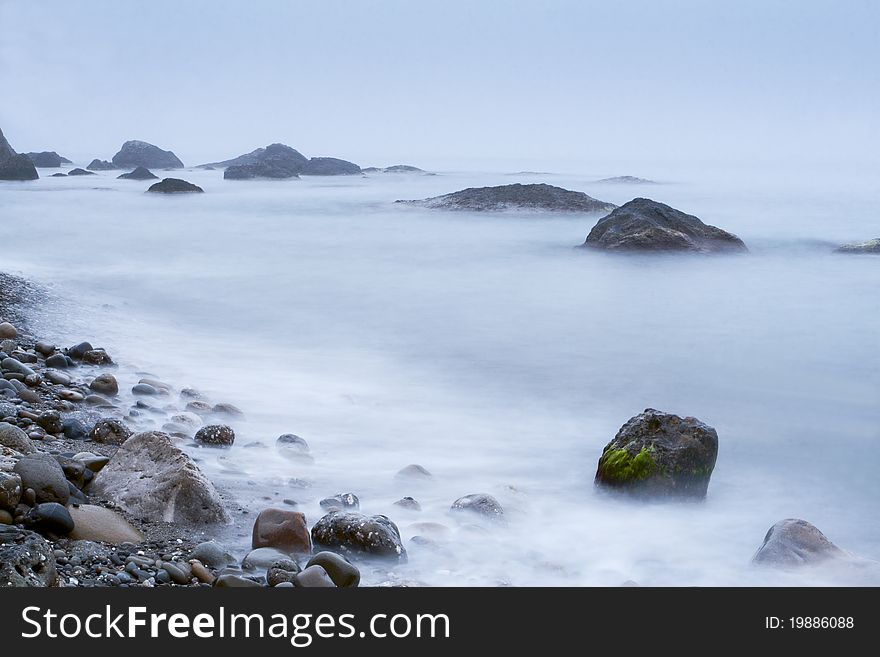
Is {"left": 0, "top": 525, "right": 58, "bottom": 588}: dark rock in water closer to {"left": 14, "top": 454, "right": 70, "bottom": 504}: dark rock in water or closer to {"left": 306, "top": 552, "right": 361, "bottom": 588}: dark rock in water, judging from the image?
{"left": 14, "top": 454, "right": 70, "bottom": 504}: dark rock in water

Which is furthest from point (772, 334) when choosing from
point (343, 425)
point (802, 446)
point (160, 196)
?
point (160, 196)

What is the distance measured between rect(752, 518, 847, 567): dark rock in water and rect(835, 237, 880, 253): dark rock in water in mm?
12849

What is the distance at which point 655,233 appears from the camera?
14961 mm

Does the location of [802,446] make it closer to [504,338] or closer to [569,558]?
[569,558]

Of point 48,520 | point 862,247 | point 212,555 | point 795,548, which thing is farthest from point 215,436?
point 862,247

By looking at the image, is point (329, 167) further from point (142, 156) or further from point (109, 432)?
point (109, 432)

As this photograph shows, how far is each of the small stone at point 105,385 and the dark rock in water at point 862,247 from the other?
44.8ft

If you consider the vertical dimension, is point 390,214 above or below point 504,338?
above

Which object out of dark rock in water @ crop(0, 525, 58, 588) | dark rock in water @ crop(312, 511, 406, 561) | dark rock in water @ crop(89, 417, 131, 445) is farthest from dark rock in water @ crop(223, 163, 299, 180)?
dark rock in water @ crop(0, 525, 58, 588)

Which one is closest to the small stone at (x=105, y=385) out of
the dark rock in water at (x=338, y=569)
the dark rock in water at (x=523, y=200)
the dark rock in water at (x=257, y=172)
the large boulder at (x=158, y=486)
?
the large boulder at (x=158, y=486)

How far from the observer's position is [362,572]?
12.6 ft

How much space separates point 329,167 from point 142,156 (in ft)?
54.0

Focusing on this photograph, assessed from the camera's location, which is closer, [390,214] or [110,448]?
[110,448]

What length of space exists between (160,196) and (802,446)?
2679 centimetres
